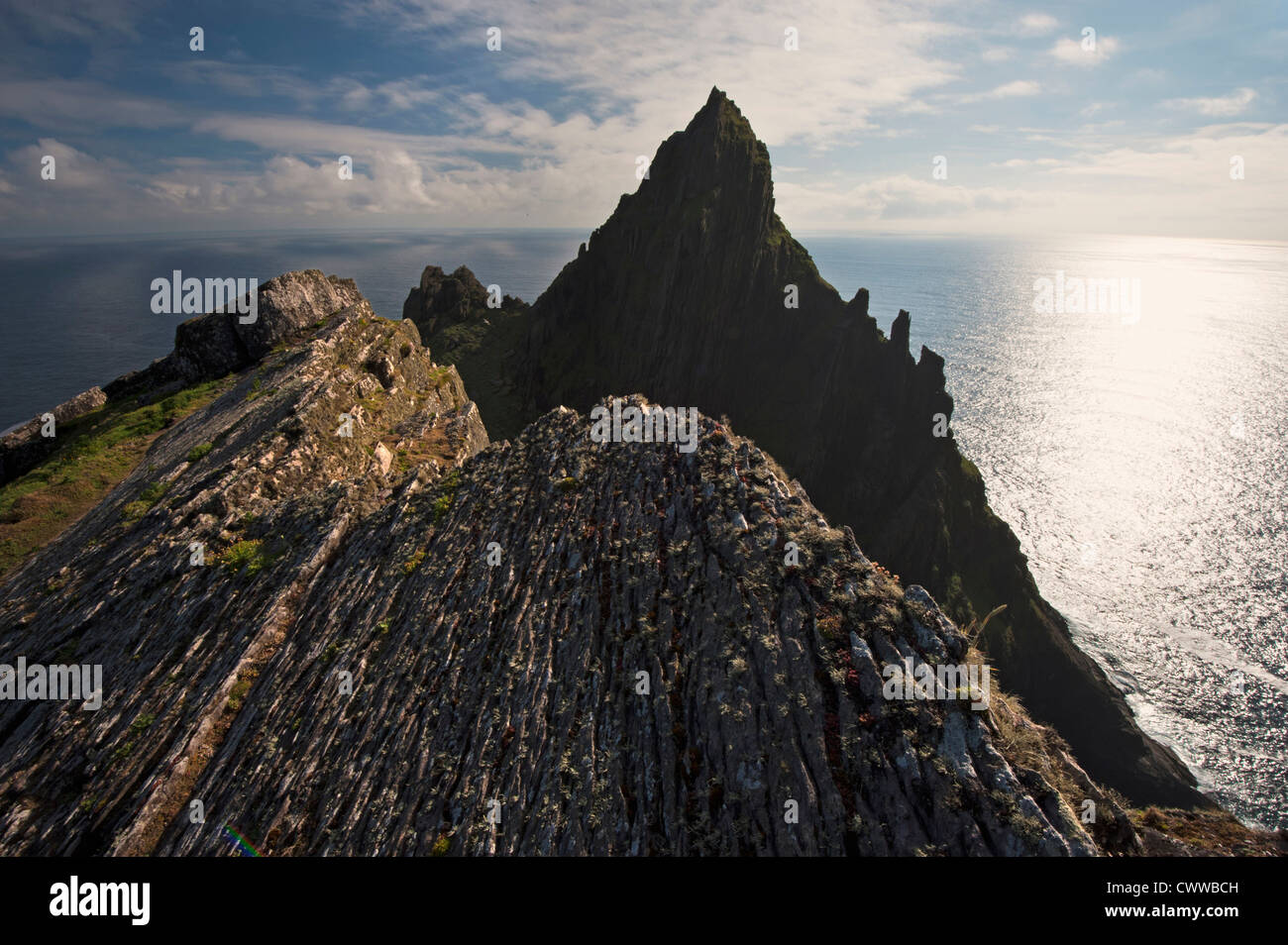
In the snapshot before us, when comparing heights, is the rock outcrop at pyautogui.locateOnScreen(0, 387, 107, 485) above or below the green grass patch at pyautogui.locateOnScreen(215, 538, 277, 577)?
above

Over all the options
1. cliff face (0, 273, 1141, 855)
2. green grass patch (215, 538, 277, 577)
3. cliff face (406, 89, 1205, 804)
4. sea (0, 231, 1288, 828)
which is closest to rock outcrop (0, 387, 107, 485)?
cliff face (0, 273, 1141, 855)

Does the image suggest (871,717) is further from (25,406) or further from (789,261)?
(25,406)

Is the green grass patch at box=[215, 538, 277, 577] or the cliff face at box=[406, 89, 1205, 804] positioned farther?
the cliff face at box=[406, 89, 1205, 804]

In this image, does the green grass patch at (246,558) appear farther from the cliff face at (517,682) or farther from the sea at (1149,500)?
the sea at (1149,500)

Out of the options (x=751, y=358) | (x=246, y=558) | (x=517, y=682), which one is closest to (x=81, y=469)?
(x=246, y=558)

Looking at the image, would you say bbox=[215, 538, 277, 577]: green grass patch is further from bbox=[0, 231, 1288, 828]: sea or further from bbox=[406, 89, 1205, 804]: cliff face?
bbox=[0, 231, 1288, 828]: sea

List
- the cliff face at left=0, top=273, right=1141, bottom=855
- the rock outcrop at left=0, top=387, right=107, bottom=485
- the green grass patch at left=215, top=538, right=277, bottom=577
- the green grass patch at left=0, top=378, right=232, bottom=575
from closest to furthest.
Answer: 1. the cliff face at left=0, top=273, right=1141, bottom=855
2. the green grass patch at left=215, top=538, right=277, bottom=577
3. the green grass patch at left=0, top=378, right=232, bottom=575
4. the rock outcrop at left=0, top=387, right=107, bottom=485
